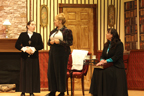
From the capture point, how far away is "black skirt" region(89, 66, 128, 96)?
3.49m

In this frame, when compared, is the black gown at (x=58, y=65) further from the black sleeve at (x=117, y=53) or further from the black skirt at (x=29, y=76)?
the black sleeve at (x=117, y=53)

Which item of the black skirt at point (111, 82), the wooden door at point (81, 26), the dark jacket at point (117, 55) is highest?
the wooden door at point (81, 26)

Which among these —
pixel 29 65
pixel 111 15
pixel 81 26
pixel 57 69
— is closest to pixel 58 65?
pixel 57 69

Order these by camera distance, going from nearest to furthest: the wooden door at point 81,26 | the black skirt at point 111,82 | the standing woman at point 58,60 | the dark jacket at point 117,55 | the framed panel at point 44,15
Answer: the black skirt at point 111,82, the dark jacket at point 117,55, the standing woman at point 58,60, the framed panel at point 44,15, the wooden door at point 81,26

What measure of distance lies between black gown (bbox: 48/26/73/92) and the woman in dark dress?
0.54 m

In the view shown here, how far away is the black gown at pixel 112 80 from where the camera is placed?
3.49 meters

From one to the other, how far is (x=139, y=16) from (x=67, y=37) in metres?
2.98

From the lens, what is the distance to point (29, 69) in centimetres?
425

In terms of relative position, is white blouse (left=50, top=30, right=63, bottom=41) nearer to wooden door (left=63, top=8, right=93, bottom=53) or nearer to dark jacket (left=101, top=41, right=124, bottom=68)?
dark jacket (left=101, top=41, right=124, bottom=68)

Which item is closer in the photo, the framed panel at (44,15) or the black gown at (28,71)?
the black gown at (28,71)

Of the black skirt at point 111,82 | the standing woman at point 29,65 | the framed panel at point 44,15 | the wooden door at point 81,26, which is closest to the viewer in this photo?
the black skirt at point 111,82

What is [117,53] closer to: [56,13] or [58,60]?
[58,60]

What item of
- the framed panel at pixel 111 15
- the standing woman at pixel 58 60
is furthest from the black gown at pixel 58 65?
the framed panel at pixel 111 15

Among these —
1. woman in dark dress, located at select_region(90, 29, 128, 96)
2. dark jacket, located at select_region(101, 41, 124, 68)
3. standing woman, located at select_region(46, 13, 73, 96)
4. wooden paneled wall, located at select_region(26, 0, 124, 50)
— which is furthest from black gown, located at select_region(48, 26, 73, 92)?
wooden paneled wall, located at select_region(26, 0, 124, 50)
